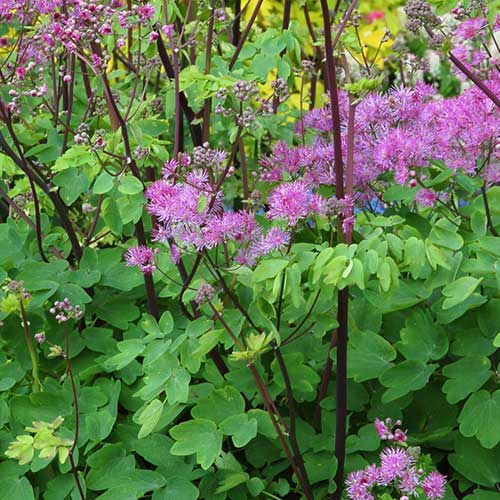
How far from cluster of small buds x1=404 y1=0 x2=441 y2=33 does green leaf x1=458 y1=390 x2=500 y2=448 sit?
658 millimetres

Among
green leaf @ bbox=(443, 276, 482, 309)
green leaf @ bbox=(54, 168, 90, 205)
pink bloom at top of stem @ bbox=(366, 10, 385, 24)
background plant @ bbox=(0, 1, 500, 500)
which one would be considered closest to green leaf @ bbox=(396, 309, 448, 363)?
background plant @ bbox=(0, 1, 500, 500)

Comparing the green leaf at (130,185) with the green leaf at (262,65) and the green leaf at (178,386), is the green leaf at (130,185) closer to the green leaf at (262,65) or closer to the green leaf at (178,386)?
the green leaf at (178,386)

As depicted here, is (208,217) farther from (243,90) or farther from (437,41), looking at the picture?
(437,41)

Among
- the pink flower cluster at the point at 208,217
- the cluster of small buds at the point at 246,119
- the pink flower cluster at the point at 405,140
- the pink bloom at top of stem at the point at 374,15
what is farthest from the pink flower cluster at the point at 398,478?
the pink bloom at top of stem at the point at 374,15

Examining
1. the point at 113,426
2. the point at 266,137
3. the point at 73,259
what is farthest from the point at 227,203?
the point at 113,426

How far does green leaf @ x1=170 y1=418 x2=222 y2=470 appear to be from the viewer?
1.67 m

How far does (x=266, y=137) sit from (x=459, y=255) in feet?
3.89

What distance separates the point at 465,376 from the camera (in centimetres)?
174

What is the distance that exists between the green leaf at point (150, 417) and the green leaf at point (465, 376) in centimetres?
52

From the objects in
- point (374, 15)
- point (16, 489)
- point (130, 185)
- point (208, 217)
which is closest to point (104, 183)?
point (130, 185)

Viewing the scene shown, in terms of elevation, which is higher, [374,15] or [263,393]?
[263,393]

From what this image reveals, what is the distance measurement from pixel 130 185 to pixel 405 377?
0.63m

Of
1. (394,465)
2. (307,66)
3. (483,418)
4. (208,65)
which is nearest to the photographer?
(394,465)

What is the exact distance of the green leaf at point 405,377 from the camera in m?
1.75
